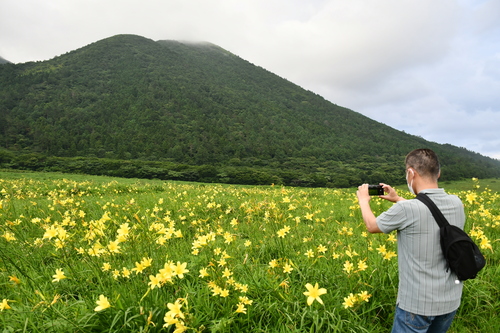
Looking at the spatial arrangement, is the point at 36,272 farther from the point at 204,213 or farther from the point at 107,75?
the point at 107,75

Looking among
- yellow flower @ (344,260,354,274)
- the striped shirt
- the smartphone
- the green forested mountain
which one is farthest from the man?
the green forested mountain

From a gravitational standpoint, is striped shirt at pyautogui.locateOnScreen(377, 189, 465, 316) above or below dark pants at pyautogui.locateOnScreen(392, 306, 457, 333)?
above

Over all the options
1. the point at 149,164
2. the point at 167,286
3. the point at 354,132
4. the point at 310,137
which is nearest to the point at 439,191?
the point at 167,286

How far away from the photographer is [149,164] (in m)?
72.2

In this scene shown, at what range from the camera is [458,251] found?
1984mm

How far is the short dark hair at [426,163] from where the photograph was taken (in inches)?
88.9

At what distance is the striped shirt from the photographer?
2.11 metres

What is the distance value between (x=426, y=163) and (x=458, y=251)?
0.72 m

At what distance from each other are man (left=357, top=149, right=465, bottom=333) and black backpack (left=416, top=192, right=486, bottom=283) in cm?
5

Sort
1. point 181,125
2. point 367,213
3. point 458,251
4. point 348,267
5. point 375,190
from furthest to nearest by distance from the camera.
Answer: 1. point 181,125
2. point 348,267
3. point 375,190
4. point 367,213
5. point 458,251

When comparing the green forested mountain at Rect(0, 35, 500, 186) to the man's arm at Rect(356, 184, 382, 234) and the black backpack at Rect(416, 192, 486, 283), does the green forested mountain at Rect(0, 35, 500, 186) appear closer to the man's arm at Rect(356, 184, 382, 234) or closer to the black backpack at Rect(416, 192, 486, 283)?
the man's arm at Rect(356, 184, 382, 234)

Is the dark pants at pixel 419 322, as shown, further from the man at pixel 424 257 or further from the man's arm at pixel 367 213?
the man's arm at pixel 367 213

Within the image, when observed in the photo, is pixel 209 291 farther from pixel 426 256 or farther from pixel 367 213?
pixel 426 256

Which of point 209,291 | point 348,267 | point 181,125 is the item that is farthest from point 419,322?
point 181,125
